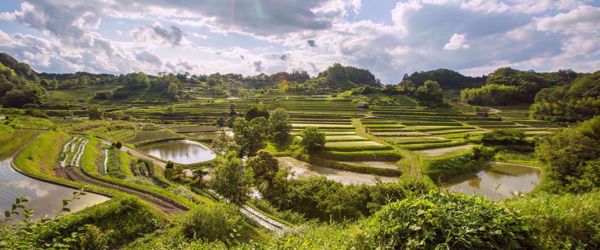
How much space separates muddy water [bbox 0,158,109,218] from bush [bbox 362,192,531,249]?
16.3 meters

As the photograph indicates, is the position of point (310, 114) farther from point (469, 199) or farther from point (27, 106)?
point (27, 106)

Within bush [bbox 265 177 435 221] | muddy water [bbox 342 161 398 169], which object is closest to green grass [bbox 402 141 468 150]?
muddy water [bbox 342 161 398 169]

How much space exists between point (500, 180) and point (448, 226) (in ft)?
98.1

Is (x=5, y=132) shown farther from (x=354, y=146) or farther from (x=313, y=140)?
(x=354, y=146)

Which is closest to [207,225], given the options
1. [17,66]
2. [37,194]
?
[37,194]

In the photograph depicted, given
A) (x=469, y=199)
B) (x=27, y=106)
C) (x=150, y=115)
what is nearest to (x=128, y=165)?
(x=469, y=199)

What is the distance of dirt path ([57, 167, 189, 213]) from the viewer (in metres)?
16.2

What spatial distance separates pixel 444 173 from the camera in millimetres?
28406

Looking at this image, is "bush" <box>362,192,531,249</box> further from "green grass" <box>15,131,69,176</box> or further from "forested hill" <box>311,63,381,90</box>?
"forested hill" <box>311,63,381,90</box>

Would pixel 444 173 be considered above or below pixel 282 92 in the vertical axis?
below

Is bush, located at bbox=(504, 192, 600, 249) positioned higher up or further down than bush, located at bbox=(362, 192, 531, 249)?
further down

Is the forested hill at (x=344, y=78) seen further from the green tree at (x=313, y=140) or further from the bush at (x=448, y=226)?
the bush at (x=448, y=226)

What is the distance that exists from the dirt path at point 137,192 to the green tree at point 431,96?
240ft

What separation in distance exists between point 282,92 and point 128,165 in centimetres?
8921
